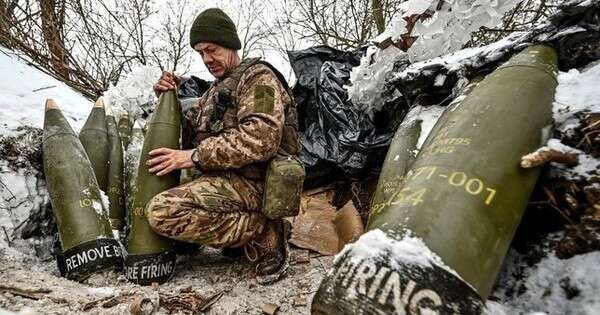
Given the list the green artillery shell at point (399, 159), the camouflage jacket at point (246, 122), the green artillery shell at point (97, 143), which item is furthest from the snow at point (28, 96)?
the green artillery shell at point (399, 159)

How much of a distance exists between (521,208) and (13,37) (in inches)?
195

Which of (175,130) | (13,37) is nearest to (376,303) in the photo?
(175,130)

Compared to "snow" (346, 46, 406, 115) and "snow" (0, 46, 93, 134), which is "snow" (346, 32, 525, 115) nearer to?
"snow" (346, 46, 406, 115)

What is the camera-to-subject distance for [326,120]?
3248 mm

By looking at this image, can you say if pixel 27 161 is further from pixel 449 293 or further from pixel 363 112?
pixel 449 293

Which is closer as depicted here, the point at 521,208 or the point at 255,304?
the point at 521,208

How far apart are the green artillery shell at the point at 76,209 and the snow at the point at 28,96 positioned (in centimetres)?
61

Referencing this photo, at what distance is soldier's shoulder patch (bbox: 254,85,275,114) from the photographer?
216 centimetres

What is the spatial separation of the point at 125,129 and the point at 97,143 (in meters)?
0.48

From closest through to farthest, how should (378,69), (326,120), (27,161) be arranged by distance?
(27,161) < (378,69) < (326,120)

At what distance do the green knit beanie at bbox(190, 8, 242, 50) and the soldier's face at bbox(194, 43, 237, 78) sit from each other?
0.03 meters

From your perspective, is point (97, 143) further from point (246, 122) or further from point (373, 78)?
point (373, 78)

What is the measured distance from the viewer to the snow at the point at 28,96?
9.49 ft

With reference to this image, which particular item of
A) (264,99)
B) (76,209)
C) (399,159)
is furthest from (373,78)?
(76,209)
